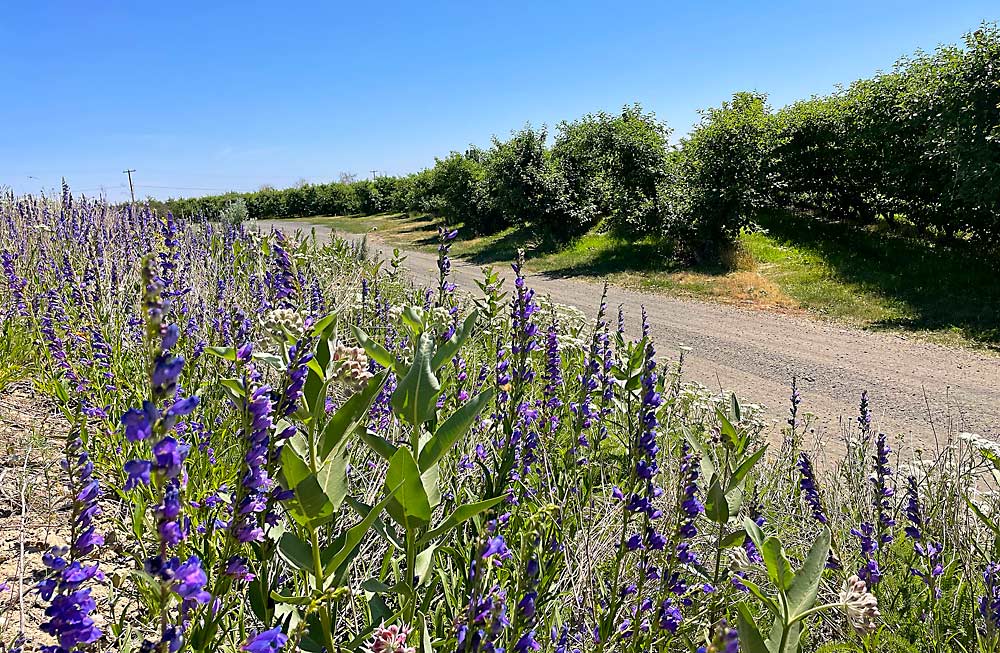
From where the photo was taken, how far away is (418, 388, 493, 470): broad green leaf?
3.56 ft

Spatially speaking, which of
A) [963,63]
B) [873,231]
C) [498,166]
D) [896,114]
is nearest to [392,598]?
[963,63]

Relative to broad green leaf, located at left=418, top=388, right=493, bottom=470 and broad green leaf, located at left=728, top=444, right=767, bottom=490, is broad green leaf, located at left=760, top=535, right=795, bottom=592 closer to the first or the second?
broad green leaf, located at left=728, top=444, right=767, bottom=490

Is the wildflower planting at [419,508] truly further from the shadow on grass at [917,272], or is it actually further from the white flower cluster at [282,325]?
the shadow on grass at [917,272]

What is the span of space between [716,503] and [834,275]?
13.8m

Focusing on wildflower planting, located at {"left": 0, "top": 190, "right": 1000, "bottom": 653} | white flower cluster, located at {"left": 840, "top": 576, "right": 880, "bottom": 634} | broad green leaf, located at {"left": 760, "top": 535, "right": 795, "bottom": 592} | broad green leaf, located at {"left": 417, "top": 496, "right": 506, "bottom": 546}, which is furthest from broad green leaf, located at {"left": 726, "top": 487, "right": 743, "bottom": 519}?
broad green leaf, located at {"left": 417, "top": 496, "right": 506, "bottom": 546}

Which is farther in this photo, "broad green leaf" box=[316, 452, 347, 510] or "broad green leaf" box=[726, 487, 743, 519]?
"broad green leaf" box=[726, 487, 743, 519]

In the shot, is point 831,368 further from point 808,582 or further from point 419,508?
point 419,508

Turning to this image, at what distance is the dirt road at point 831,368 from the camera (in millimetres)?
6867

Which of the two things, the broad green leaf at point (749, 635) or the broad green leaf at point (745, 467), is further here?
the broad green leaf at point (745, 467)

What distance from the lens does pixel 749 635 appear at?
1.01 meters

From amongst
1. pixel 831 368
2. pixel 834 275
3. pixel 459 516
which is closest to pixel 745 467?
pixel 459 516

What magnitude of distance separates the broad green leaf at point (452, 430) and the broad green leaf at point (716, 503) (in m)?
0.64

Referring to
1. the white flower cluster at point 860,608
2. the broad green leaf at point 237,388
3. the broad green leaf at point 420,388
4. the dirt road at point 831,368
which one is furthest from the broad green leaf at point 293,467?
the dirt road at point 831,368

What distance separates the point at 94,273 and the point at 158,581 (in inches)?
157
